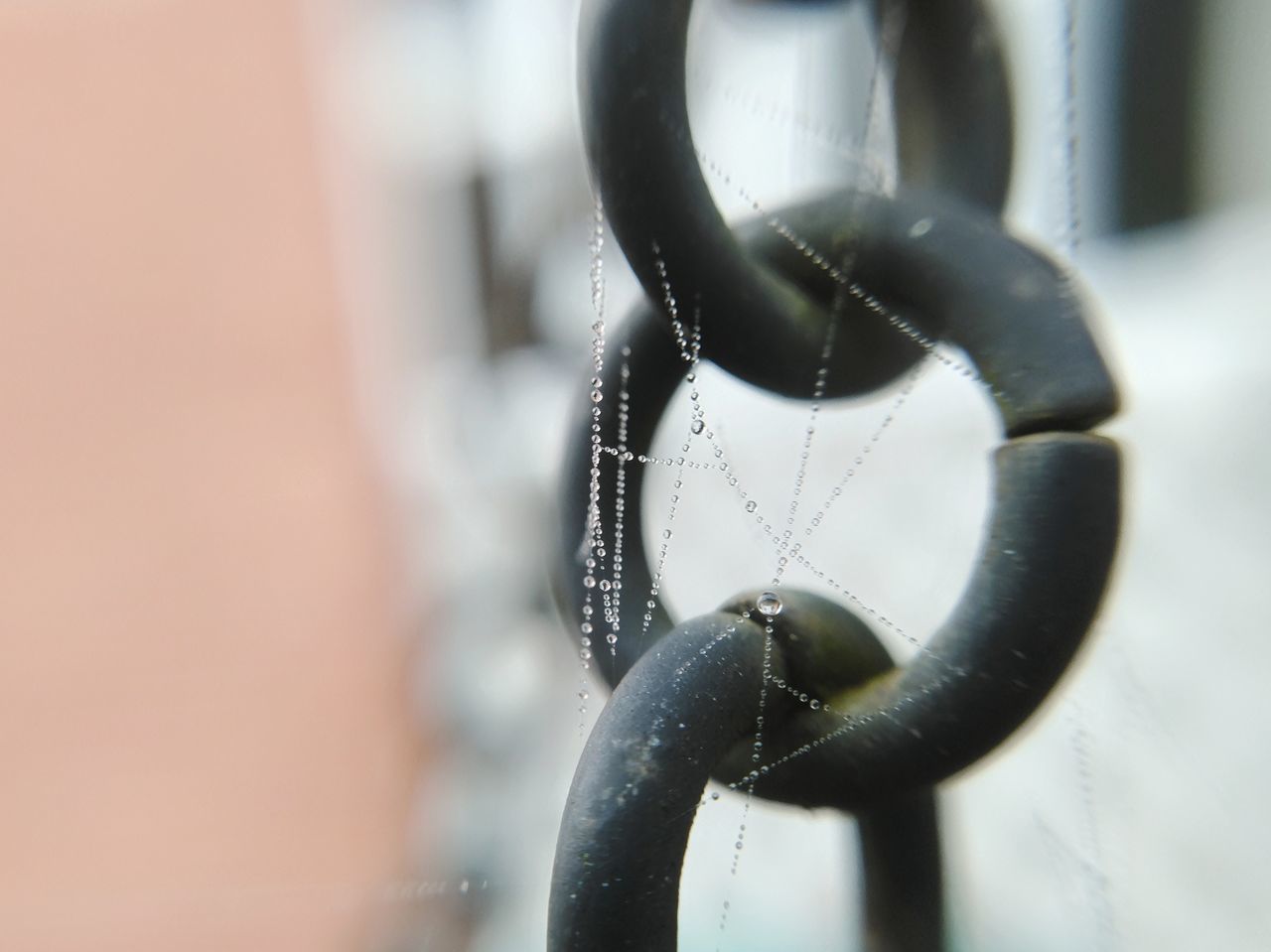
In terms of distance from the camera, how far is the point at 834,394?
192mm

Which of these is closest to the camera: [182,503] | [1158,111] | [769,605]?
[769,605]

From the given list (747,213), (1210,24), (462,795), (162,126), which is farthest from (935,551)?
(162,126)

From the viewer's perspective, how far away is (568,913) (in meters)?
0.14

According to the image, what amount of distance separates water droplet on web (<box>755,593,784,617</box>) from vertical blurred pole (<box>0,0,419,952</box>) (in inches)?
47.9

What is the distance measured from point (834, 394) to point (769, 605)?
1.8 inches

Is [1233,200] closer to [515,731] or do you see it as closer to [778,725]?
[778,725]

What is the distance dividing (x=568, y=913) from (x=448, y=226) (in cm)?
122

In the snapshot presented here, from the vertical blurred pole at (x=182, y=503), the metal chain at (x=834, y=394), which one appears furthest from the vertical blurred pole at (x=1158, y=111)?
the vertical blurred pole at (x=182, y=503)

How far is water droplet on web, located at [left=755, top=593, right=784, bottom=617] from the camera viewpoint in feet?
0.57

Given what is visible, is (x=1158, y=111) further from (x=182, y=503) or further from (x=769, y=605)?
(x=182, y=503)

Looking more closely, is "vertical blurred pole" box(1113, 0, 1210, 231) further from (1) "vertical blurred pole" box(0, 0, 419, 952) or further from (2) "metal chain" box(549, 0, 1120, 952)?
(1) "vertical blurred pole" box(0, 0, 419, 952)

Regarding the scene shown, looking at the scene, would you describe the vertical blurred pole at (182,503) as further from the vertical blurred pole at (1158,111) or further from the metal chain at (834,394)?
the metal chain at (834,394)

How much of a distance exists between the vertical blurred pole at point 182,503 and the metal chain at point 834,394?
1211 millimetres

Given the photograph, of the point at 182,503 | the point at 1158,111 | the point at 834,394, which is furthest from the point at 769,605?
the point at 182,503
